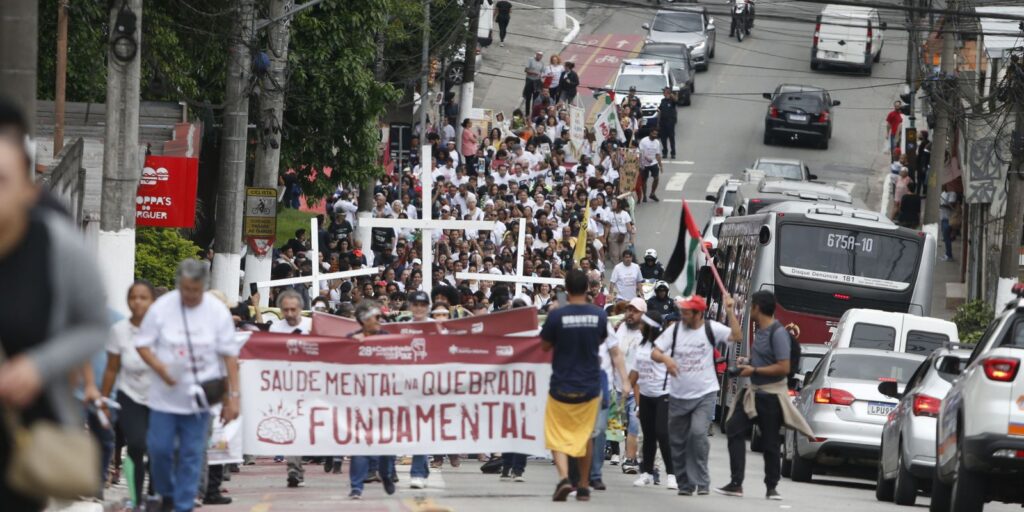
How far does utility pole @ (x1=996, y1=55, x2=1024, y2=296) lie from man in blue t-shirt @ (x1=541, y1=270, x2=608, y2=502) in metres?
19.4

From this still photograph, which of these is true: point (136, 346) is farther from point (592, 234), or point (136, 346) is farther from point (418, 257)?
point (592, 234)

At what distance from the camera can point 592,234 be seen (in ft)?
111

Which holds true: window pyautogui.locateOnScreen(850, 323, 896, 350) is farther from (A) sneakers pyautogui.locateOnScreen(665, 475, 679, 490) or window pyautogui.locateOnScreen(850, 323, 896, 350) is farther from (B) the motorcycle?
(B) the motorcycle

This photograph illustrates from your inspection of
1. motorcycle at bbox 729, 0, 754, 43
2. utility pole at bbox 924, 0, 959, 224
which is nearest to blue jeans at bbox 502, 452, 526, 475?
utility pole at bbox 924, 0, 959, 224

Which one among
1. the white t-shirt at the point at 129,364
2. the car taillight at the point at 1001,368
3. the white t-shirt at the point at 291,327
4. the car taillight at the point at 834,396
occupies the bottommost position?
the car taillight at the point at 834,396

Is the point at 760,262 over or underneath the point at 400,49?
underneath

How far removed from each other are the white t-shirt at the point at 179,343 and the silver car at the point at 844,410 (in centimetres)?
863

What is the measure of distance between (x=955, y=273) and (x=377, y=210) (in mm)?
17868

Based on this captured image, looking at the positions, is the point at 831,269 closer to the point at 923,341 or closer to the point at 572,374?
the point at 923,341

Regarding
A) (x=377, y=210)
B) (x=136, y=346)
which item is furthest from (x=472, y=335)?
(x=377, y=210)

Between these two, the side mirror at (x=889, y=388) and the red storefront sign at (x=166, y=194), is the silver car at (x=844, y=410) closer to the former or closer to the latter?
the side mirror at (x=889, y=388)

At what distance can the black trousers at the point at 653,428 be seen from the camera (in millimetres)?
15391

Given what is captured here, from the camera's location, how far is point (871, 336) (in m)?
22.6

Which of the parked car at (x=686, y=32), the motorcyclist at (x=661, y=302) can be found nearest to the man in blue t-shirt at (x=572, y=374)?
the motorcyclist at (x=661, y=302)
